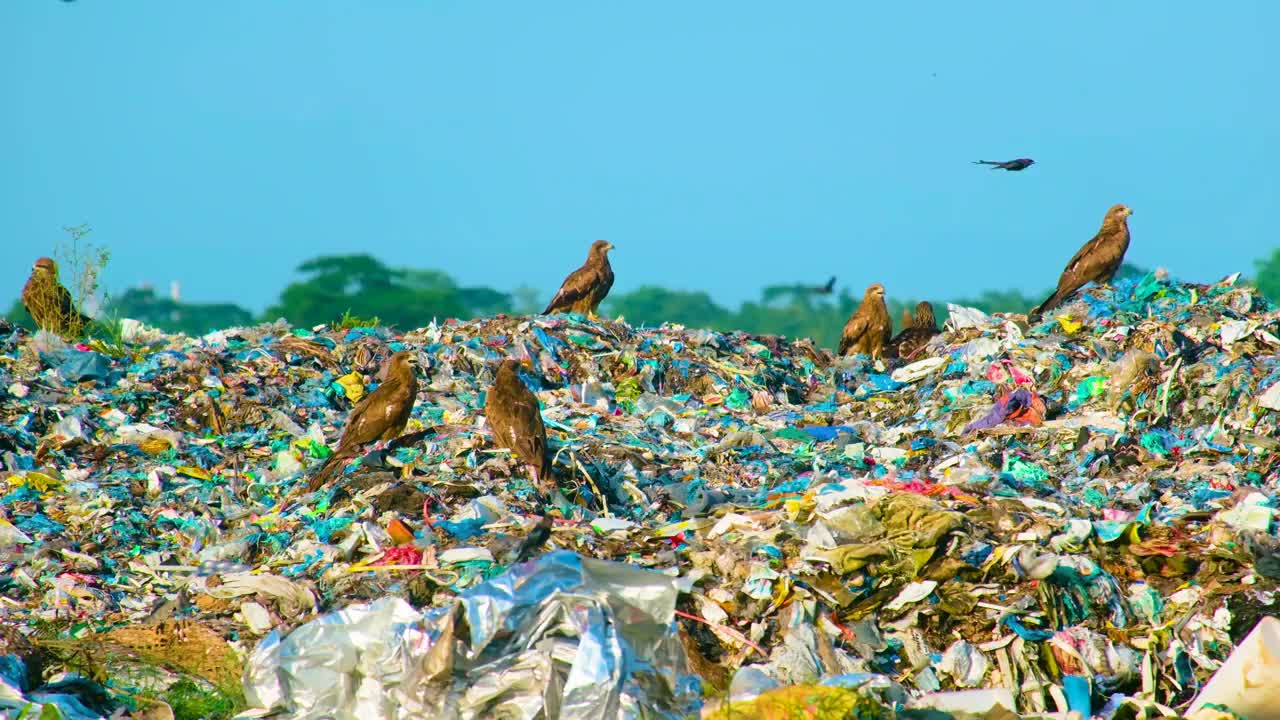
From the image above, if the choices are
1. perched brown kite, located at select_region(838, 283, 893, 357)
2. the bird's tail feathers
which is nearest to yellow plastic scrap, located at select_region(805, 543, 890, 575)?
the bird's tail feathers

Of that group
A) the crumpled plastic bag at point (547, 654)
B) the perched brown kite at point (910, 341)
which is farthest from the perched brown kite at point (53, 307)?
the crumpled plastic bag at point (547, 654)

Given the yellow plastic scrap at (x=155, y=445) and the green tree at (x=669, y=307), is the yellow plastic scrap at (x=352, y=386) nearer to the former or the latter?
the yellow plastic scrap at (x=155, y=445)

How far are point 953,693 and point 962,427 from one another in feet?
16.5

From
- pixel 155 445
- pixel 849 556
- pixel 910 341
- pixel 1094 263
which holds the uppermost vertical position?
pixel 1094 263

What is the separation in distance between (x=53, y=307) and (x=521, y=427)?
7074mm

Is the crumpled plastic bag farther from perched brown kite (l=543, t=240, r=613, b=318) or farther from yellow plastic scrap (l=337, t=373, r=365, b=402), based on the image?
perched brown kite (l=543, t=240, r=613, b=318)

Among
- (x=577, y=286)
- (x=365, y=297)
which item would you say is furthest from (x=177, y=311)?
(x=577, y=286)

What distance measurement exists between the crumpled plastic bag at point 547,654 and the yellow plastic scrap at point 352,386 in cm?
694

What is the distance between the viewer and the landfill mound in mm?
6309

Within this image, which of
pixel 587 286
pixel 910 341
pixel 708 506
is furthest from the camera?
pixel 587 286

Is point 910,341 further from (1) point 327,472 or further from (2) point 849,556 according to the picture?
(2) point 849,556

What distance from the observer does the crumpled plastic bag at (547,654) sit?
5.15m

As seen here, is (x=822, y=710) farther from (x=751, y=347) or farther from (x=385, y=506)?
(x=751, y=347)

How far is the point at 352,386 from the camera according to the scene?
12445mm
